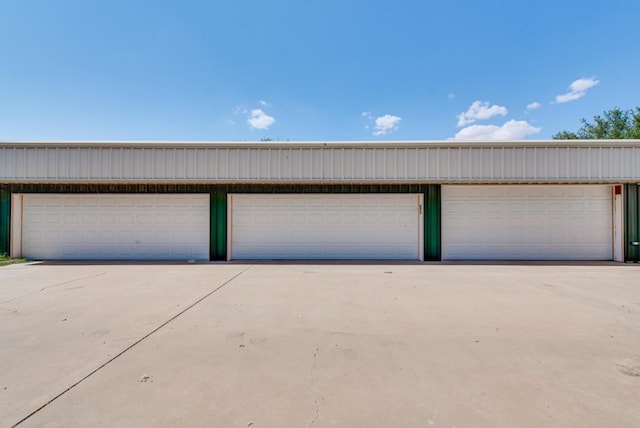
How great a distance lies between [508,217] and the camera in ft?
32.0

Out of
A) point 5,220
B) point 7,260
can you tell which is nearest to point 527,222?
point 7,260

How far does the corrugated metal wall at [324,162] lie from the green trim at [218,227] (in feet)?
3.68

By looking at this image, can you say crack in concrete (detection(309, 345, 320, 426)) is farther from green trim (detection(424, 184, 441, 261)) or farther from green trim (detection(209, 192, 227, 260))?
green trim (detection(424, 184, 441, 261))

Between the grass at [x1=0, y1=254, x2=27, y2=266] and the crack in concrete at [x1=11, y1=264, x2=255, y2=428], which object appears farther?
the grass at [x1=0, y1=254, x2=27, y2=266]

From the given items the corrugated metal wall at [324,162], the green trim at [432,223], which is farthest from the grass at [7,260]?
the green trim at [432,223]

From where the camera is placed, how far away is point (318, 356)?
312 cm

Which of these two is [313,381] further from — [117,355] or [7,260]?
[7,260]

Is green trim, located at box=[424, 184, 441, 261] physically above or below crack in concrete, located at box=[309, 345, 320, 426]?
above

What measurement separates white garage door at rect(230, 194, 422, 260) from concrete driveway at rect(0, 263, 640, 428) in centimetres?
380

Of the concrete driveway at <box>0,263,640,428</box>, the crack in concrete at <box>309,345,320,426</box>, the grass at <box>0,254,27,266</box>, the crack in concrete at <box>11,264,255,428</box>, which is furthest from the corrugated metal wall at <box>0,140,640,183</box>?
the crack in concrete at <box>309,345,320,426</box>

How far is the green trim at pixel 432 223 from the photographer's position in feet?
32.0

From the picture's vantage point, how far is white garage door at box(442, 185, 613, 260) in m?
9.61

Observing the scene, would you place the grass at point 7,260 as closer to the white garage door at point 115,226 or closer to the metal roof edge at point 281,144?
the white garage door at point 115,226

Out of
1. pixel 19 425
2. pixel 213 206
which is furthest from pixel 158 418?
pixel 213 206
